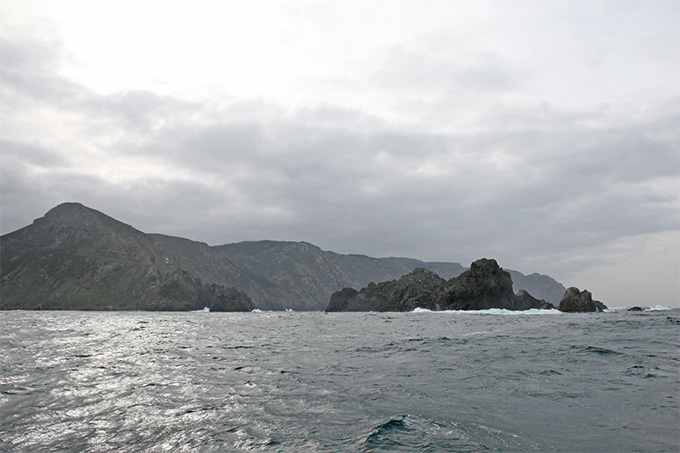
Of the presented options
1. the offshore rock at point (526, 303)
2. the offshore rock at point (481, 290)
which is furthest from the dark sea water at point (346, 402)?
the offshore rock at point (526, 303)

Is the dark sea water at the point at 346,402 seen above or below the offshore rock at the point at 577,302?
below

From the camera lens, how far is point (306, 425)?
481 inches

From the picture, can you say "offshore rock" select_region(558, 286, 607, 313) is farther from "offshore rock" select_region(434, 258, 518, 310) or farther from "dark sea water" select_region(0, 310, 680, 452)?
"dark sea water" select_region(0, 310, 680, 452)

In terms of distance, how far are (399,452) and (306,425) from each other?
3612mm

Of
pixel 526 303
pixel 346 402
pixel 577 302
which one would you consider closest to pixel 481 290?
pixel 526 303

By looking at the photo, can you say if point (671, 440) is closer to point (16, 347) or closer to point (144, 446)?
point (144, 446)

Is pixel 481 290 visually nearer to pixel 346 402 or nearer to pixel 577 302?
pixel 577 302

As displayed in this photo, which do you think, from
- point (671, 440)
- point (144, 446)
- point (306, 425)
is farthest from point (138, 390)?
point (671, 440)

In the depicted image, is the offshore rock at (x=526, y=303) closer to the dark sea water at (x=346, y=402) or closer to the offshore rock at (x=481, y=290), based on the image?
the offshore rock at (x=481, y=290)

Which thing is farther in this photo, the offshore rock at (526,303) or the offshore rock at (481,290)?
the offshore rock at (526,303)

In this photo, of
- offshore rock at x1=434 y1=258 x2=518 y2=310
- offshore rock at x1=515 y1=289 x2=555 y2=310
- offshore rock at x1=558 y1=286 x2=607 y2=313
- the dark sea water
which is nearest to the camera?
the dark sea water

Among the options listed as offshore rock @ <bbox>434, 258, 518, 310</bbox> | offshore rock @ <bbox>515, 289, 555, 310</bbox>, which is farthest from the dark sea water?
offshore rock @ <bbox>515, 289, 555, 310</bbox>

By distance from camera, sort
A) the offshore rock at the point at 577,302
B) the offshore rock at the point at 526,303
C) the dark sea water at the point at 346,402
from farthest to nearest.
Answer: the offshore rock at the point at 526,303 → the offshore rock at the point at 577,302 → the dark sea water at the point at 346,402

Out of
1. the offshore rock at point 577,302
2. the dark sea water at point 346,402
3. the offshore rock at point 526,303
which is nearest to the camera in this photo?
the dark sea water at point 346,402
